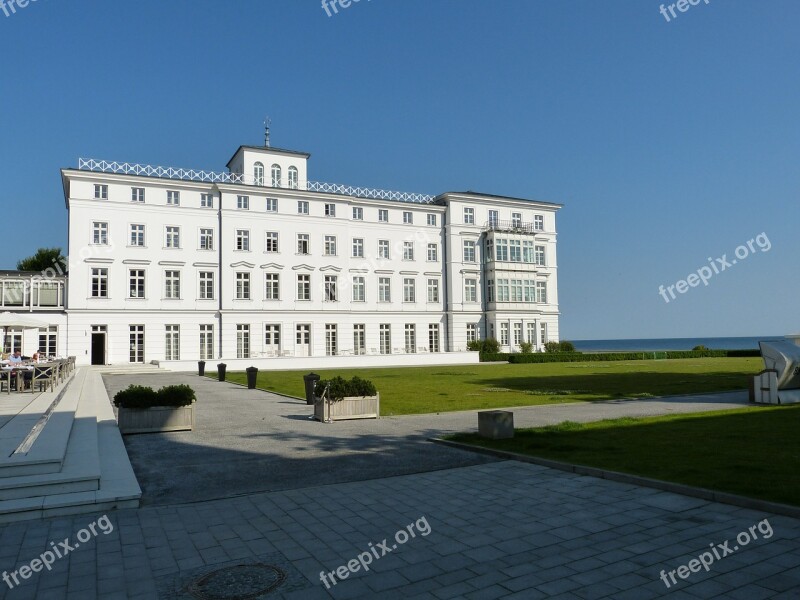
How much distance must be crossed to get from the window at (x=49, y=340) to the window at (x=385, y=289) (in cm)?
2498

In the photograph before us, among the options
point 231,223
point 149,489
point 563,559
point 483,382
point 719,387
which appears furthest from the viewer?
point 231,223

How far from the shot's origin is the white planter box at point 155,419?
12.8 metres

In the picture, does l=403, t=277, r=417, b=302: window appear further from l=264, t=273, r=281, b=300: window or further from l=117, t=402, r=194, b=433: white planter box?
l=117, t=402, r=194, b=433: white planter box

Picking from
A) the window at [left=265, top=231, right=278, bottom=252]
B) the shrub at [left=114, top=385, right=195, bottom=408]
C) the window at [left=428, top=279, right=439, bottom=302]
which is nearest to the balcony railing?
the window at [left=428, top=279, right=439, bottom=302]

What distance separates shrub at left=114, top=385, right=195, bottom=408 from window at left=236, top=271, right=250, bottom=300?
108ft

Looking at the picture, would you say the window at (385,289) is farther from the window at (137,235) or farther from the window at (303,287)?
the window at (137,235)

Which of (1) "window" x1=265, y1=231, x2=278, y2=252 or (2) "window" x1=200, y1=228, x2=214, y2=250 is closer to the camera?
(2) "window" x1=200, y1=228, x2=214, y2=250

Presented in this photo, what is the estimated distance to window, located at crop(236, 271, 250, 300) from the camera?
150 ft

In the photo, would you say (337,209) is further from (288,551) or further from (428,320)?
(288,551)

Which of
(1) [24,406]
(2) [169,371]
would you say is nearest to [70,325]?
(2) [169,371]

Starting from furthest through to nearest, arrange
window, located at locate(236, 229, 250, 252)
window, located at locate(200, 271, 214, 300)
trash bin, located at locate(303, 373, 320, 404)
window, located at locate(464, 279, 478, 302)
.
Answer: window, located at locate(464, 279, 478, 302) < window, located at locate(236, 229, 250, 252) < window, located at locate(200, 271, 214, 300) < trash bin, located at locate(303, 373, 320, 404)

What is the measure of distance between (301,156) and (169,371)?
869 inches

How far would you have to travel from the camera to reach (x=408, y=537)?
19.9 ft

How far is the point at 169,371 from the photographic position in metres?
37.6
